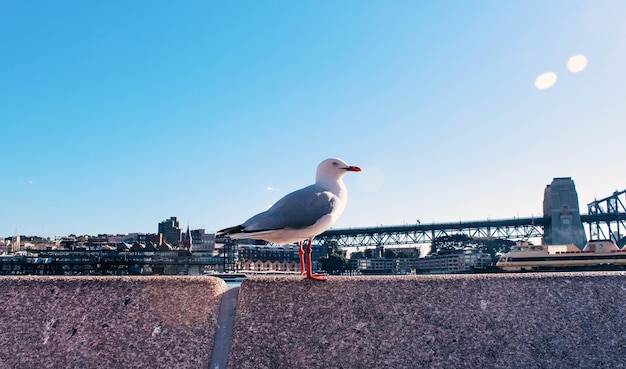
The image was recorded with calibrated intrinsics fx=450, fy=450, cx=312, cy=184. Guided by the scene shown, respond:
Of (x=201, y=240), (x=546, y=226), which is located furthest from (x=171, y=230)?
(x=546, y=226)

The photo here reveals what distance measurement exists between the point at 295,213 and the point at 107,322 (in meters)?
1.04

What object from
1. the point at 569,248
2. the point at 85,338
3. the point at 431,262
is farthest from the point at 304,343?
the point at 431,262

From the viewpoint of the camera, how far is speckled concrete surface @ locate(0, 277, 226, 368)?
63.9 inches

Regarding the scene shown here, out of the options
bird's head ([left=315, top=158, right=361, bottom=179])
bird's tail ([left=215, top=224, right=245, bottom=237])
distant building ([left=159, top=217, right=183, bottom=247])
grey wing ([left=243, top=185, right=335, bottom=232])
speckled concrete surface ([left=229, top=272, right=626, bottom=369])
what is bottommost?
speckled concrete surface ([left=229, top=272, right=626, bottom=369])

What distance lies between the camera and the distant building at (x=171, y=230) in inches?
5384

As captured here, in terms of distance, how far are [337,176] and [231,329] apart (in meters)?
1.21

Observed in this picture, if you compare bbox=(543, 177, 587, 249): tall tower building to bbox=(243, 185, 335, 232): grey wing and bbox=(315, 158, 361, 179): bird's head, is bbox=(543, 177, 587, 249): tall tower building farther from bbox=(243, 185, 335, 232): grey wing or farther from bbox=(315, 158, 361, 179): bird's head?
bbox=(243, 185, 335, 232): grey wing

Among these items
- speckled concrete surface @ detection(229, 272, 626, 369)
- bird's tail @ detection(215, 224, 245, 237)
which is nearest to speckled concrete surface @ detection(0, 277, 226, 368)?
speckled concrete surface @ detection(229, 272, 626, 369)

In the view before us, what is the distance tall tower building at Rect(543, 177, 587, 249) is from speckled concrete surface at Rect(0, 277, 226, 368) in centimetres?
7711

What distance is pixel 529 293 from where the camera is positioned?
1.82 m

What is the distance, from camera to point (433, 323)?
1723mm

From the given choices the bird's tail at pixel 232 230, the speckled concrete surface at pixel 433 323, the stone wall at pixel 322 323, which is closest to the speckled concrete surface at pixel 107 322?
the stone wall at pixel 322 323

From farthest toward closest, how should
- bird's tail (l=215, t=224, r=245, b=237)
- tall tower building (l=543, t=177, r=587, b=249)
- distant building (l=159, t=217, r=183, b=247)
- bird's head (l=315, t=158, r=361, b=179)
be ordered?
distant building (l=159, t=217, r=183, b=247), tall tower building (l=543, t=177, r=587, b=249), bird's head (l=315, t=158, r=361, b=179), bird's tail (l=215, t=224, r=245, b=237)

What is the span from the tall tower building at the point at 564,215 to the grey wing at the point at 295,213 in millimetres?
76298
